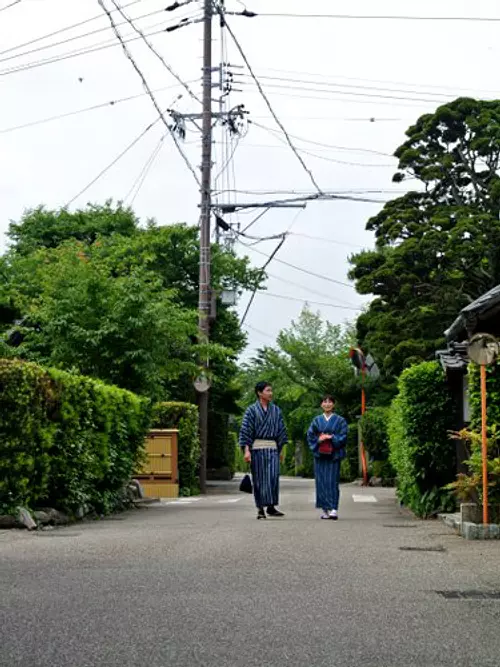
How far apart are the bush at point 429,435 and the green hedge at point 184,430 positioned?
1227 centimetres

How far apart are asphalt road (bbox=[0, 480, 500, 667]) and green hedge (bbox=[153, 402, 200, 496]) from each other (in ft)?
52.6

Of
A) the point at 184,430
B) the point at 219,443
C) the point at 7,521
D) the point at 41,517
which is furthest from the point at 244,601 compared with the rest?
the point at 219,443

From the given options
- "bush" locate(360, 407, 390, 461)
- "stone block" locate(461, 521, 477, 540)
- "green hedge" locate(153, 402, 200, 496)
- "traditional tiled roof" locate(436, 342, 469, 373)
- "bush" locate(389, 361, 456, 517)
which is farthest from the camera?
"bush" locate(360, 407, 390, 461)

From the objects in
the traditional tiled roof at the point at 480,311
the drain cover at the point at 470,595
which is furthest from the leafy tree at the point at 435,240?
the drain cover at the point at 470,595

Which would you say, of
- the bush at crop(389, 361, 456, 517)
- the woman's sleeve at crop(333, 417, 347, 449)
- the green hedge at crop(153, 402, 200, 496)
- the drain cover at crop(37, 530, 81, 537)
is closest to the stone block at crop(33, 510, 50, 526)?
the drain cover at crop(37, 530, 81, 537)

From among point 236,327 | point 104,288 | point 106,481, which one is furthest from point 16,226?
point 106,481

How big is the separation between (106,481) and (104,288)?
5372mm

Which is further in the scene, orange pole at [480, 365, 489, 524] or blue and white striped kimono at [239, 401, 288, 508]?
blue and white striped kimono at [239, 401, 288, 508]

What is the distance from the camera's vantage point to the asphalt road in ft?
17.9

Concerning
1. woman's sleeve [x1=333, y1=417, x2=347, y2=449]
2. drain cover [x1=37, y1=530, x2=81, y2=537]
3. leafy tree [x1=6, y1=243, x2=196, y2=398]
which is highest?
leafy tree [x1=6, y1=243, x2=196, y2=398]

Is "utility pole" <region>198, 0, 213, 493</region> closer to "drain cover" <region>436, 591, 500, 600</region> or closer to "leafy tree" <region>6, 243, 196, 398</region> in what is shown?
"leafy tree" <region>6, 243, 196, 398</region>

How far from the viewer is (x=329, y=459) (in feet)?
51.4

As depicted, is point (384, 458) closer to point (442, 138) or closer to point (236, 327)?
point (236, 327)

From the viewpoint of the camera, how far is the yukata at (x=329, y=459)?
1563 centimetres
